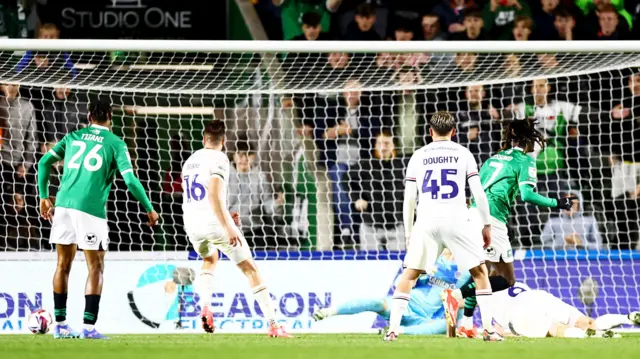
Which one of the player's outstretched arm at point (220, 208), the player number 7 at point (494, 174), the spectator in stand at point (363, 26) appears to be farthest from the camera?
the spectator in stand at point (363, 26)

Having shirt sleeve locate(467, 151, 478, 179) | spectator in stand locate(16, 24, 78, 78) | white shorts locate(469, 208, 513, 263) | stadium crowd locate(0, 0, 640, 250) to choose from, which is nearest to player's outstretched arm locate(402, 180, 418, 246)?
shirt sleeve locate(467, 151, 478, 179)

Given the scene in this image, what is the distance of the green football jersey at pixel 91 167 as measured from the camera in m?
9.30

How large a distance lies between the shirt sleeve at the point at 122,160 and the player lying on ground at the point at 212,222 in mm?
Answer: 762

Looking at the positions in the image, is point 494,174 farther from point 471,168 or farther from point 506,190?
point 471,168

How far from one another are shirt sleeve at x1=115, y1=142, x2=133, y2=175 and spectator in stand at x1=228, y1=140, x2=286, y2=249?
383cm

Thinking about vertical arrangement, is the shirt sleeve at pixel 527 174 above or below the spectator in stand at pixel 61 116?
below

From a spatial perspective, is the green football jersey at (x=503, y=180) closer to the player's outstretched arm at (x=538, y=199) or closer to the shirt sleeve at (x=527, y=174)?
the shirt sleeve at (x=527, y=174)

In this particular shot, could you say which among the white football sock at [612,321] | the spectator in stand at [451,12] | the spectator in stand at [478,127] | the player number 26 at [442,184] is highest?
the spectator in stand at [451,12]

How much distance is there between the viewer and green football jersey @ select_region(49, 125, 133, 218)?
366 inches

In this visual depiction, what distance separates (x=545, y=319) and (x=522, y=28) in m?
4.55

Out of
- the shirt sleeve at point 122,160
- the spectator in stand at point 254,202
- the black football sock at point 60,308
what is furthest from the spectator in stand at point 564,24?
Answer: the black football sock at point 60,308

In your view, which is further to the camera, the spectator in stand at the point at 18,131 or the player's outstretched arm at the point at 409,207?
the spectator in stand at the point at 18,131

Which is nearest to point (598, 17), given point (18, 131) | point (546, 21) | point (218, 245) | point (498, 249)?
point (546, 21)

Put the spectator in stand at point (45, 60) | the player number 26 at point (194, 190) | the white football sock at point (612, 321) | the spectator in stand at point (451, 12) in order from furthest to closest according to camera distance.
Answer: the spectator in stand at point (451, 12), the spectator in stand at point (45, 60), the player number 26 at point (194, 190), the white football sock at point (612, 321)
